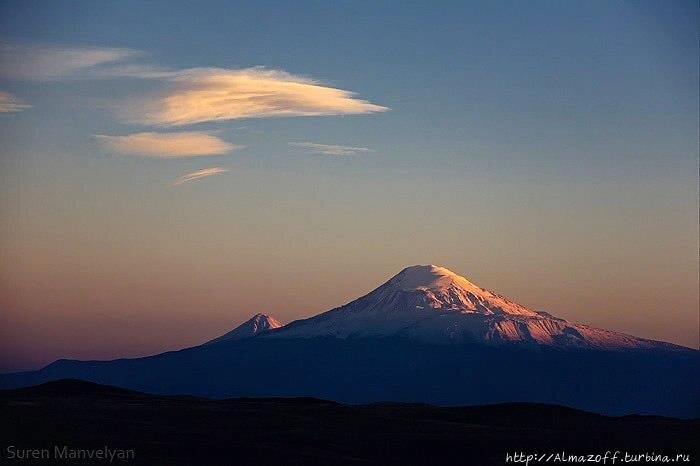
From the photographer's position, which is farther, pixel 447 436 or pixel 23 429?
pixel 447 436

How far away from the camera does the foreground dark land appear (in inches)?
2904

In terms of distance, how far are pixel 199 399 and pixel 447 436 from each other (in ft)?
133

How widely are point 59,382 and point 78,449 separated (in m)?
69.4

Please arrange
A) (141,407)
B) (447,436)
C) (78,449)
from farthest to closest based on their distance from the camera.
→ (141,407) < (447,436) < (78,449)

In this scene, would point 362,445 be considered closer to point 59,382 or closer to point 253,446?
point 253,446

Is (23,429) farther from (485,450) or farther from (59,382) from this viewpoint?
(59,382)

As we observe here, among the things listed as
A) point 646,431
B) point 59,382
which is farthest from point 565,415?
point 59,382

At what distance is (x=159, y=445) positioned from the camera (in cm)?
7475

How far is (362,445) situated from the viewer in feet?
261

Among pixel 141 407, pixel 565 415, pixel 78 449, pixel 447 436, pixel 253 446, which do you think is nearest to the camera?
pixel 78 449

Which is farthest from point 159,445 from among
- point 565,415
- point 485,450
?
point 565,415

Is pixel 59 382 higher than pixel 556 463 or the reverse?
higher

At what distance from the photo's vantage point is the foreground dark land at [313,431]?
73750 millimetres

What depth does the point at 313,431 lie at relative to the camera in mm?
86875
